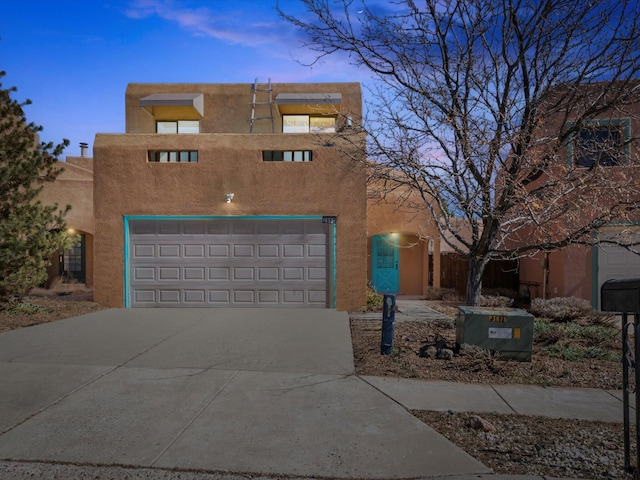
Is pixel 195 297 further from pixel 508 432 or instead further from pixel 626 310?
pixel 626 310

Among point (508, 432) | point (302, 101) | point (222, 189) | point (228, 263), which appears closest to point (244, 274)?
point (228, 263)

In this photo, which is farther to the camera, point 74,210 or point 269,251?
point 74,210

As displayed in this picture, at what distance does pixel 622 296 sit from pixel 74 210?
19.4m

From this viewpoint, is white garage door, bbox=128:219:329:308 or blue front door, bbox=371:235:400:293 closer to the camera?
white garage door, bbox=128:219:329:308

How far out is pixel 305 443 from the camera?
172 inches

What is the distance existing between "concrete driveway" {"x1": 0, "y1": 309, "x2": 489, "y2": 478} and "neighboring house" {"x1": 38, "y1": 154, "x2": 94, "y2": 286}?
1141cm

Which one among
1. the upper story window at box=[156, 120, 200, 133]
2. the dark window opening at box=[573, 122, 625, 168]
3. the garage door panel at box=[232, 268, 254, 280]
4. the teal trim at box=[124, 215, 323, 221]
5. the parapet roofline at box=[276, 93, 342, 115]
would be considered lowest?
the garage door panel at box=[232, 268, 254, 280]

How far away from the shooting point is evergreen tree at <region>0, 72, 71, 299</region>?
11.1 metres

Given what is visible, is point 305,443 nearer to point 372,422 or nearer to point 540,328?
point 372,422

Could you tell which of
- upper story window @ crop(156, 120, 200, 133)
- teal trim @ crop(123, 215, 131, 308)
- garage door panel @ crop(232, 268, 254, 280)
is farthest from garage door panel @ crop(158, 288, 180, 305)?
upper story window @ crop(156, 120, 200, 133)

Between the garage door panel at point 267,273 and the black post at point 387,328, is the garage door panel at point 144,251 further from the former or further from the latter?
the black post at point 387,328

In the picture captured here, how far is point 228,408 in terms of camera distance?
521 cm

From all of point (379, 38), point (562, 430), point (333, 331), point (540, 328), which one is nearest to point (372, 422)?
point (562, 430)

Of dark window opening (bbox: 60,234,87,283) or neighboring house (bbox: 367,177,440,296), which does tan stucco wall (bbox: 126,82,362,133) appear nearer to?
neighboring house (bbox: 367,177,440,296)
